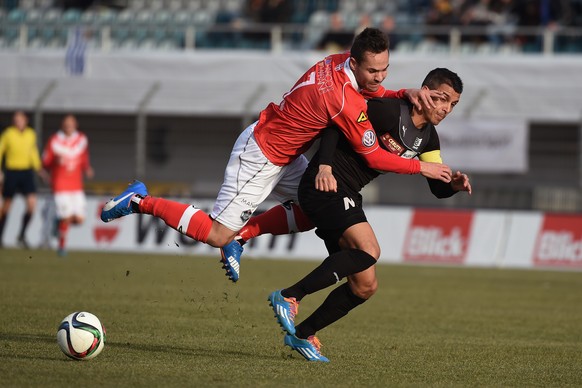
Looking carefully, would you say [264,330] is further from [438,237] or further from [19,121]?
[19,121]

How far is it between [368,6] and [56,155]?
9859 mm

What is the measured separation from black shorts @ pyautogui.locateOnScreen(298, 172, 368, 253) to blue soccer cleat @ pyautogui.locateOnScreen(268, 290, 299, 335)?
62 centimetres

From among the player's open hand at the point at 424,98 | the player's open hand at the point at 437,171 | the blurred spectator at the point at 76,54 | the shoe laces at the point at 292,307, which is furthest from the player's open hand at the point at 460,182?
the blurred spectator at the point at 76,54

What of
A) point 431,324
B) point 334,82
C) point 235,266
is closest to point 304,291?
point 235,266

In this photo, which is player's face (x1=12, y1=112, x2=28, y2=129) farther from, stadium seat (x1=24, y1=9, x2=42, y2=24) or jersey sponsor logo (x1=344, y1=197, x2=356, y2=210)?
jersey sponsor logo (x1=344, y1=197, x2=356, y2=210)

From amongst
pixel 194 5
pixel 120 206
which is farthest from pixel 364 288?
pixel 194 5

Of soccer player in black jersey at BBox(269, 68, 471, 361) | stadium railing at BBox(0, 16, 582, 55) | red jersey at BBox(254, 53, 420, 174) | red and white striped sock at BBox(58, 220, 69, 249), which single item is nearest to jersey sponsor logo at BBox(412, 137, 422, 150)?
soccer player in black jersey at BBox(269, 68, 471, 361)

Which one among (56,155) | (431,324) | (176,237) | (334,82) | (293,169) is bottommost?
(176,237)

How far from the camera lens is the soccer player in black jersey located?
306 inches

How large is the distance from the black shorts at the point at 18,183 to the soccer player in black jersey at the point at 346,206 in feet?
43.7

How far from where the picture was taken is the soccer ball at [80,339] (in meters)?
7.32

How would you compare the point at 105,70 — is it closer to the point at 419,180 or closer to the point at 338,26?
the point at 338,26

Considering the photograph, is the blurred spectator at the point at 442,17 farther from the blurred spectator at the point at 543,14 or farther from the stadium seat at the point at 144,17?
the stadium seat at the point at 144,17

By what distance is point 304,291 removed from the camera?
25.8 feet
